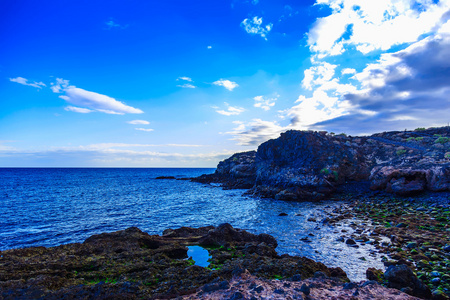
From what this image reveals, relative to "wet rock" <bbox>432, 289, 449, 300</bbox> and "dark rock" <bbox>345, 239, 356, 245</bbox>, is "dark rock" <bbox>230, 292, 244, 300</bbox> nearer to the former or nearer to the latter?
"wet rock" <bbox>432, 289, 449, 300</bbox>

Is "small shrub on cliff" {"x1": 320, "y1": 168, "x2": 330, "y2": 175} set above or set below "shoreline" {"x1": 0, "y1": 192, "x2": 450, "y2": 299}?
above

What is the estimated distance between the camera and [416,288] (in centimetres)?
816

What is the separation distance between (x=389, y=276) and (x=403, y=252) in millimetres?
6234

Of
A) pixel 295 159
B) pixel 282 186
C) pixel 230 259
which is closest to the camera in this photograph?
pixel 230 259

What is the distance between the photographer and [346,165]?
1857 inches

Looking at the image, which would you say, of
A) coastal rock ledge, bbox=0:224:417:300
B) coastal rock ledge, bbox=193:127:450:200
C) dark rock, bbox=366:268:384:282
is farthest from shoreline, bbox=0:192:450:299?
coastal rock ledge, bbox=193:127:450:200

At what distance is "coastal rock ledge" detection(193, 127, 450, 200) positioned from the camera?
97.5ft

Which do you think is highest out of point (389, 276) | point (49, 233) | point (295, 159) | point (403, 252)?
point (295, 159)

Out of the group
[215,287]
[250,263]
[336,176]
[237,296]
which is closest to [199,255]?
[250,263]

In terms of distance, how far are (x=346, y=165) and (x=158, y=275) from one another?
48.4m

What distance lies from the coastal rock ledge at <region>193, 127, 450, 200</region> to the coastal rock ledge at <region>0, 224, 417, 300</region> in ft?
91.7

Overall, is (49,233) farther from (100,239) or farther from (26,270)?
(26,270)

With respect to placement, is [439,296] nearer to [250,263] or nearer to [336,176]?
[250,263]

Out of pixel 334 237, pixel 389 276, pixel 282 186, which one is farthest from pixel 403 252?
pixel 282 186
